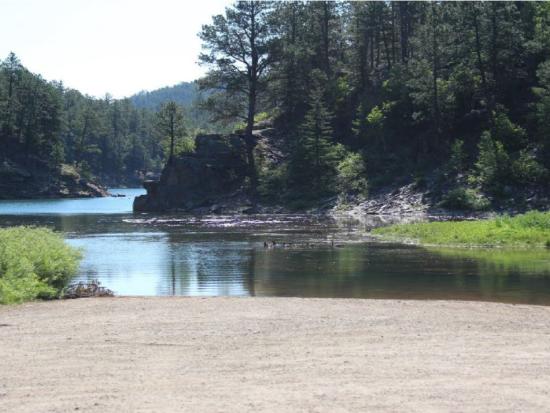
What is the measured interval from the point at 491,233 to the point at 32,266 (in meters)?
23.9

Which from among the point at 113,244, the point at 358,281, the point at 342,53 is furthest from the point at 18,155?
the point at 358,281

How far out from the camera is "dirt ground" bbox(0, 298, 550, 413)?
9.27m

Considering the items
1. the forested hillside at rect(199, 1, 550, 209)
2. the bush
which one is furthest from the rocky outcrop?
the bush

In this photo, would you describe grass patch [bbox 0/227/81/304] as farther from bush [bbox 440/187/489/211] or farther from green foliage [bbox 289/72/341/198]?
green foliage [bbox 289/72/341/198]

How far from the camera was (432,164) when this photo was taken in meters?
65.2

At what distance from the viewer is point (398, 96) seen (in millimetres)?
73375

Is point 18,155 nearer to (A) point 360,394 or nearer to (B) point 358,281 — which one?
(B) point 358,281

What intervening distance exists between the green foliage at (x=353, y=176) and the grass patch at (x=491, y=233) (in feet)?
82.7

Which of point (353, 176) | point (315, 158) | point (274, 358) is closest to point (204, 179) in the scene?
point (315, 158)

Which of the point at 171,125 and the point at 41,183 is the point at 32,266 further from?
the point at 41,183

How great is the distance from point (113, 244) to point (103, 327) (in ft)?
83.4

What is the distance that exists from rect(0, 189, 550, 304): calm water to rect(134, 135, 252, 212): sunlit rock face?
2775 centimetres

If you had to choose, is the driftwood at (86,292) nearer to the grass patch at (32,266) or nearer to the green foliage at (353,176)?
the grass patch at (32,266)

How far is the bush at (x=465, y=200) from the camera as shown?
52.3 metres
